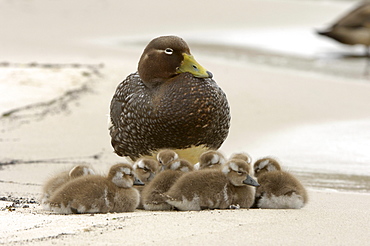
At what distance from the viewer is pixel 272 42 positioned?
58.2ft

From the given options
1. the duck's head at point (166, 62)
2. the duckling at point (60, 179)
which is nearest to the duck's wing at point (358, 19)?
the duck's head at point (166, 62)

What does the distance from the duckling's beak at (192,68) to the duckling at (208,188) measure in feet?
4.23

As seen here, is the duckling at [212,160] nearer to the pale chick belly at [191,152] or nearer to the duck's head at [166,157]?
the duck's head at [166,157]

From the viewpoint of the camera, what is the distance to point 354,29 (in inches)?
647

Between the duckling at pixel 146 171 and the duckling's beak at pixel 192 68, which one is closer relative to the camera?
the duckling at pixel 146 171

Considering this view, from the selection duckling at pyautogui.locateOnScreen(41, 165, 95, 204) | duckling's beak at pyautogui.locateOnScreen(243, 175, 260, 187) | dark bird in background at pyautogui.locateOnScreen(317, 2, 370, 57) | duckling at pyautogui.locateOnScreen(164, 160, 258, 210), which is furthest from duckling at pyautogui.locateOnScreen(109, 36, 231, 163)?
dark bird in background at pyautogui.locateOnScreen(317, 2, 370, 57)

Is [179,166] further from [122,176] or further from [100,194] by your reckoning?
[100,194]

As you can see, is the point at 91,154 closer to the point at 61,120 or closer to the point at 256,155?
the point at 61,120

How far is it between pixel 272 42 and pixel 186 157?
1179cm

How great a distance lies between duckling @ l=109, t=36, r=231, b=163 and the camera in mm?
6113

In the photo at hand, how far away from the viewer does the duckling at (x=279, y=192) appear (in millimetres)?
5316

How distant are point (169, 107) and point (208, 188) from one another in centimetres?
113

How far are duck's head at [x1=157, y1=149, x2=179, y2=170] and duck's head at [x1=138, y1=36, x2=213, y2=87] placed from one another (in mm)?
850

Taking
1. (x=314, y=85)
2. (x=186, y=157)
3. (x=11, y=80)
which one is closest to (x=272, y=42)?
(x=314, y=85)
